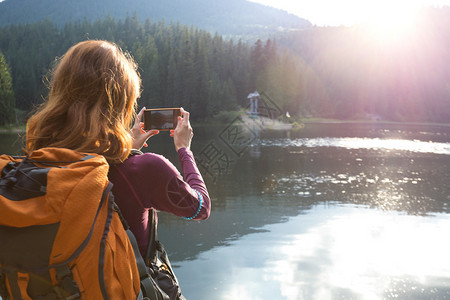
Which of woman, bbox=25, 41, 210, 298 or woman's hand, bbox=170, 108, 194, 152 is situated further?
woman's hand, bbox=170, 108, 194, 152

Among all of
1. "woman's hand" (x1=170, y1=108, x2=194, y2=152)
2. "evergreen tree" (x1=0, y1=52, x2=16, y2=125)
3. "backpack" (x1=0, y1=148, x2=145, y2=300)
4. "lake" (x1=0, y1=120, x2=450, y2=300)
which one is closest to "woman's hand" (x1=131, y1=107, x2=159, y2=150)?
"woman's hand" (x1=170, y1=108, x2=194, y2=152)

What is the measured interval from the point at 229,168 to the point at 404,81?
105 metres

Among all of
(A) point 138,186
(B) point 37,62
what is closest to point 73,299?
(A) point 138,186

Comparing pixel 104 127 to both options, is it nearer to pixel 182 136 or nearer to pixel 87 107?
pixel 87 107

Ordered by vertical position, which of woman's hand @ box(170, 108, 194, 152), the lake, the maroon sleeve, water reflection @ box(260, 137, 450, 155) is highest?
woman's hand @ box(170, 108, 194, 152)

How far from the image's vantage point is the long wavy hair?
1.35 m

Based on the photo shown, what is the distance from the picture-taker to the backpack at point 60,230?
3.73 feet

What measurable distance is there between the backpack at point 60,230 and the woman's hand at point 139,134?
71cm

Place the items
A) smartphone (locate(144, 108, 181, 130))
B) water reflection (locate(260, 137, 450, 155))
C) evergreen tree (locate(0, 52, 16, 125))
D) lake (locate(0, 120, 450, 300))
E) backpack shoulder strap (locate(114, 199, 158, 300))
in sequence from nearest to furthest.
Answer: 1. backpack shoulder strap (locate(114, 199, 158, 300))
2. smartphone (locate(144, 108, 181, 130))
3. lake (locate(0, 120, 450, 300))
4. water reflection (locate(260, 137, 450, 155))
5. evergreen tree (locate(0, 52, 16, 125))

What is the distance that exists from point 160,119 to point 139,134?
0.52 feet

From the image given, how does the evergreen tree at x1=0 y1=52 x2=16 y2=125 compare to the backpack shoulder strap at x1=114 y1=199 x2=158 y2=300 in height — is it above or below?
below

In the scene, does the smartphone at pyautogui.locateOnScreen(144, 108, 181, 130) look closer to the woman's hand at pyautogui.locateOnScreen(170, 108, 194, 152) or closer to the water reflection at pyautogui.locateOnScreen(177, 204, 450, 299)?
the woman's hand at pyautogui.locateOnScreen(170, 108, 194, 152)

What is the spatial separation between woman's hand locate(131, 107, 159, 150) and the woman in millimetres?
509

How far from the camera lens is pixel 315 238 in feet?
26.0
